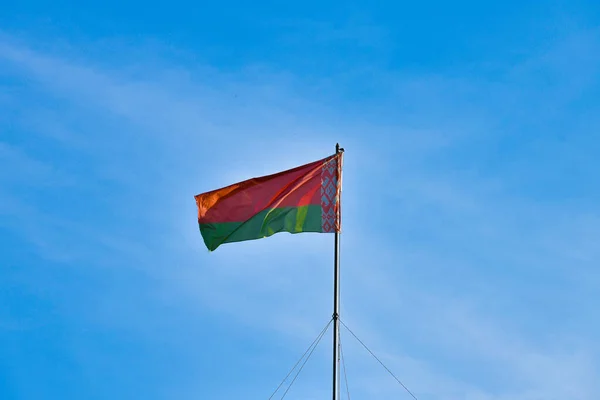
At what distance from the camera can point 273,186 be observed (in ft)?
A: 117

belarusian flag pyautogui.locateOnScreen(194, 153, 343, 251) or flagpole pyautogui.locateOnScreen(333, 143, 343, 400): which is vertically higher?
belarusian flag pyautogui.locateOnScreen(194, 153, 343, 251)

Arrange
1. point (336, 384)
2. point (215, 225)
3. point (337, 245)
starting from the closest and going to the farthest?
point (336, 384) < point (337, 245) < point (215, 225)

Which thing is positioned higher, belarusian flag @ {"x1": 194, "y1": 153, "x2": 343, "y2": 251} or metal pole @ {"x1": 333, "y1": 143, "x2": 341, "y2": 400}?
belarusian flag @ {"x1": 194, "y1": 153, "x2": 343, "y2": 251}

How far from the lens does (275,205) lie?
3544cm

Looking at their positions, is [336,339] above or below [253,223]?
below

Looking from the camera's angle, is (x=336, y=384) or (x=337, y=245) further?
(x=337, y=245)

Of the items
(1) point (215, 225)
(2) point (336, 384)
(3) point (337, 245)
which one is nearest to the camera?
(2) point (336, 384)

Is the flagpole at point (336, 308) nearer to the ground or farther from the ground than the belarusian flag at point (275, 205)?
nearer to the ground

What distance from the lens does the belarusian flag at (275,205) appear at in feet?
115

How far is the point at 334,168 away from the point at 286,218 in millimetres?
2452

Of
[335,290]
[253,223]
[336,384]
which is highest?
[253,223]

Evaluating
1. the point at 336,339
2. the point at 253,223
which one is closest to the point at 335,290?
the point at 336,339

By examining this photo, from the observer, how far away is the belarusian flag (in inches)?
1374

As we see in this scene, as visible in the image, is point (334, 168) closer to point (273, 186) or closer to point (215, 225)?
point (273, 186)
